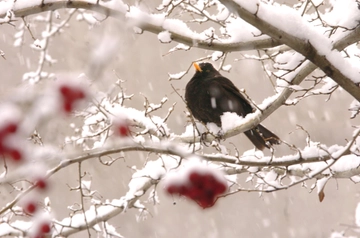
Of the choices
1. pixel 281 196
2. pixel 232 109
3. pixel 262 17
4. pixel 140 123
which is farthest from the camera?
pixel 281 196

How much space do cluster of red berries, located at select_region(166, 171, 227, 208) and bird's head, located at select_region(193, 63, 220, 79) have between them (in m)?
2.05

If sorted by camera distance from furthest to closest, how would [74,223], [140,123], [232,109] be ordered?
[232,109] < [74,223] < [140,123]

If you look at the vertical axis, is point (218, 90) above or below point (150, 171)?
above

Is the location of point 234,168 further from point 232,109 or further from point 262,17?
point 262,17

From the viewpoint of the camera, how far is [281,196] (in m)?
7.27

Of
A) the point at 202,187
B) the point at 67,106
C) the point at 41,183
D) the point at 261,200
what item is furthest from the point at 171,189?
the point at 261,200

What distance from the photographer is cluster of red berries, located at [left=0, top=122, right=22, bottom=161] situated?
24.6 inches

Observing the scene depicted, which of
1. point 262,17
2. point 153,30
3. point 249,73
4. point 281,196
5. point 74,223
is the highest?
point 249,73

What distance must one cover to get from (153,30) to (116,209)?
1.38 meters

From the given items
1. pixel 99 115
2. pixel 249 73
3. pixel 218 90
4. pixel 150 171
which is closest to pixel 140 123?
pixel 150 171

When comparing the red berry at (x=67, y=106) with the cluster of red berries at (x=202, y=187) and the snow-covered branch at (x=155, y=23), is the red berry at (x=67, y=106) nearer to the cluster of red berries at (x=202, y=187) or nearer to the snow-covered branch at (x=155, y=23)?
the cluster of red berries at (x=202, y=187)

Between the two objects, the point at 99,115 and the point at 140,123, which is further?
the point at 99,115

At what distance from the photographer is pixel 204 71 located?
10.5 feet

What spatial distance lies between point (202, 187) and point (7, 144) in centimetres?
61
